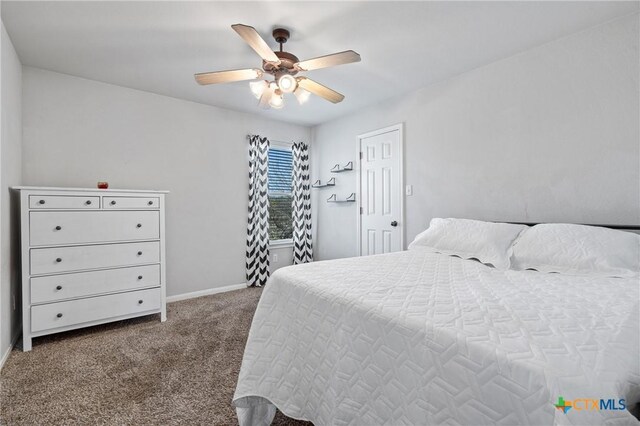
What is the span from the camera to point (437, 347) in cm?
88

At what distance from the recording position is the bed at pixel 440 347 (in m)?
0.70

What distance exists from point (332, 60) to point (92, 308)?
2834 mm

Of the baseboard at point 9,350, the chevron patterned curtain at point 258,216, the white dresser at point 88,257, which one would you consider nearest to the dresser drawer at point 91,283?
the white dresser at point 88,257

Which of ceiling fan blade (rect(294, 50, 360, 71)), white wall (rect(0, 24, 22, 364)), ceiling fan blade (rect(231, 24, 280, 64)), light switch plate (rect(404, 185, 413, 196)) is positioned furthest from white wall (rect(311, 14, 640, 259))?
white wall (rect(0, 24, 22, 364))

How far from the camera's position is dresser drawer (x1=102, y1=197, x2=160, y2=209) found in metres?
2.70

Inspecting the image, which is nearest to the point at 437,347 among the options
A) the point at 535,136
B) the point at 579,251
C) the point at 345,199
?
the point at 579,251

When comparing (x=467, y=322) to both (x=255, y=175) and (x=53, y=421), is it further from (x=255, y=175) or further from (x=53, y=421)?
(x=255, y=175)

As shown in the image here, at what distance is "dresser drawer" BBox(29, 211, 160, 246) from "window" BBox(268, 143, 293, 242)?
1780 millimetres

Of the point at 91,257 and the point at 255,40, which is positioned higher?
the point at 255,40

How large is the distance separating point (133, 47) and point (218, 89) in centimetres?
94

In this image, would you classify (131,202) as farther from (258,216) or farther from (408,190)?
(408,190)

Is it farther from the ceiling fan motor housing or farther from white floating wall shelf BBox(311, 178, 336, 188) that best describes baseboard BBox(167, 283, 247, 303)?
the ceiling fan motor housing

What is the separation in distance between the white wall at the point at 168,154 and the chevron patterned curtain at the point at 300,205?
18 centimetres

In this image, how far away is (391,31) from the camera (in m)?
2.22
